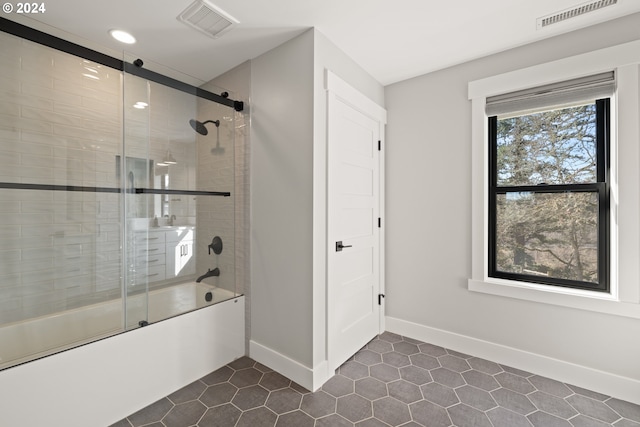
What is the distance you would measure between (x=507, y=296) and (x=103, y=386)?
113 inches

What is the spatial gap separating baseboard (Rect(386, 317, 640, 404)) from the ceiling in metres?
2.40

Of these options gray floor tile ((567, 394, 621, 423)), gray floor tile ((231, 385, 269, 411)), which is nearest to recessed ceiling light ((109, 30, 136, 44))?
gray floor tile ((231, 385, 269, 411))

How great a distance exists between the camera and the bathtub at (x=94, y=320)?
1.85 metres

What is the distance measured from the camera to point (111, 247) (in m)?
2.35

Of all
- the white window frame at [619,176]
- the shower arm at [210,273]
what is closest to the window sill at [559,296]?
the white window frame at [619,176]

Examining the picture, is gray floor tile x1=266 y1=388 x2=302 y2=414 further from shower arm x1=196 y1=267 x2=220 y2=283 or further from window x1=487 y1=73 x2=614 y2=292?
window x1=487 y1=73 x2=614 y2=292

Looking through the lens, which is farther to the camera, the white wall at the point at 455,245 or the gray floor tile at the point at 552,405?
the white wall at the point at 455,245

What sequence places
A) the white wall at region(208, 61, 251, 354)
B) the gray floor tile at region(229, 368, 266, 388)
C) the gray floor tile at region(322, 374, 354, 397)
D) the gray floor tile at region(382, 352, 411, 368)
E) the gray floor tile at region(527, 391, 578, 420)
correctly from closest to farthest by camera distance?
the gray floor tile at region(527, 391, 578, 420) → the gray floor tile at region(322, 374, 354, 397) → the gray floor tile at region(229, 368, 266, 388) → the gray floor tile at region(382, 352, 411, 368) → the white wall at region(208, 61, 251, 354)

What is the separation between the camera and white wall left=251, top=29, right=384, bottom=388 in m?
2.02

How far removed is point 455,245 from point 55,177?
3.28 m

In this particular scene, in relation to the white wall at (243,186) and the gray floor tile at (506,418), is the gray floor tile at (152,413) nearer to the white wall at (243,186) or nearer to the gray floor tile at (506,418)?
the white wall at (243,186)

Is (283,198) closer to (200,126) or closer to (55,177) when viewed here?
(200,126)

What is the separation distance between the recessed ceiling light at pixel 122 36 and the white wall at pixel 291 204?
896mm

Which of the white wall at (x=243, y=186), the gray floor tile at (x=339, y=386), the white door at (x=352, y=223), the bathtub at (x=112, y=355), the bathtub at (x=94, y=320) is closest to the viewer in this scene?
the bathtub at (x=112, y=355)
